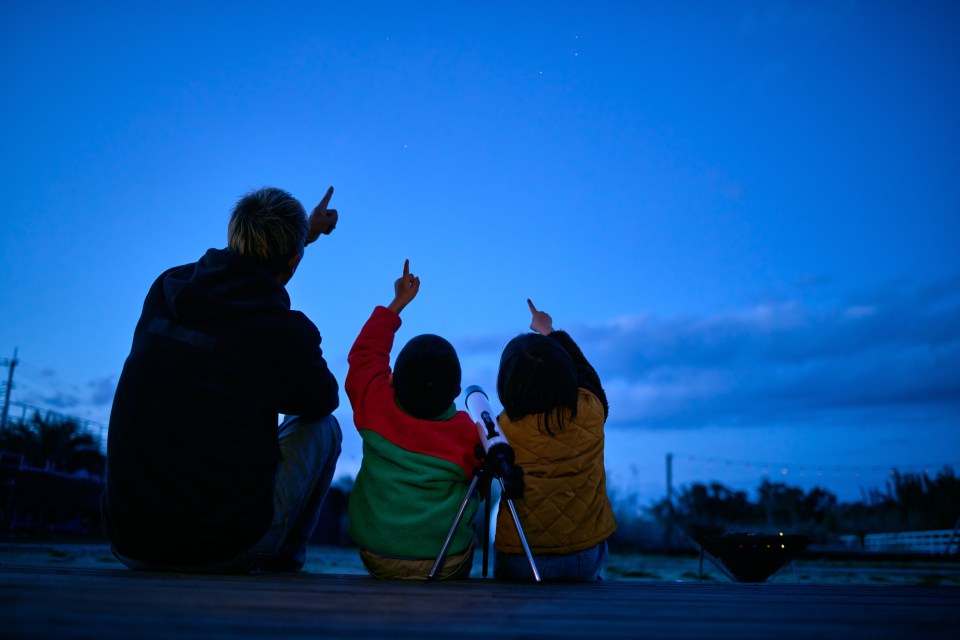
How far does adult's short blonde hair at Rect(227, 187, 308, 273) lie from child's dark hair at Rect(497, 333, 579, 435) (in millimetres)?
1023

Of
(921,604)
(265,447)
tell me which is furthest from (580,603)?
(265,447)

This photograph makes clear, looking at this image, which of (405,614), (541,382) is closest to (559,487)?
(541,382)

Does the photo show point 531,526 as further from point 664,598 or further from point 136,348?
point 136,348

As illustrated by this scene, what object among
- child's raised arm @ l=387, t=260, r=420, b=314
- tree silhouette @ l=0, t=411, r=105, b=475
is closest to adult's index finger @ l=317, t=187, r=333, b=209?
child's raised arm @ l=387, t=260, r=420, b=314

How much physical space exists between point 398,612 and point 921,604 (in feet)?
4.27

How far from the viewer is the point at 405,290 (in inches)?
136

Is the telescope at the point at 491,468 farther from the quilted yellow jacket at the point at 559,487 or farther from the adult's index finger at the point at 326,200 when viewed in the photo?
the adult's index finger at the point at 326,200

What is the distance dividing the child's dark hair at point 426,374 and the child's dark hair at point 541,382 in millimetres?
375

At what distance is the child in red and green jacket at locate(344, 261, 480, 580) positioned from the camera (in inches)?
112

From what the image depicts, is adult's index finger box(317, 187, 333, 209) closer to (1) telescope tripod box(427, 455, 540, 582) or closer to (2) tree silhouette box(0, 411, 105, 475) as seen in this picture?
(1) telescope tripod box(427, 455, 540, 582)

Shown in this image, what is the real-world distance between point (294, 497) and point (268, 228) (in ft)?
3.17

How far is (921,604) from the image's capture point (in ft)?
5.89

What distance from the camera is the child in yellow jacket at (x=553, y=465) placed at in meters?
3.15

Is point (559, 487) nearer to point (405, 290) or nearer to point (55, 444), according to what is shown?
point (405, 290)
